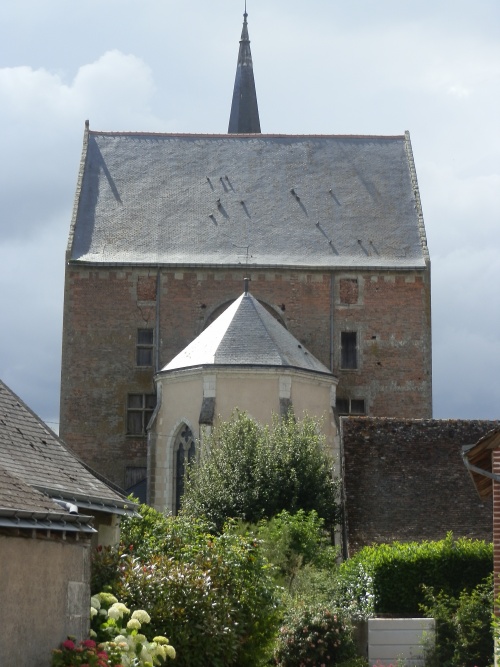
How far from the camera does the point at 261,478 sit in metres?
29.0

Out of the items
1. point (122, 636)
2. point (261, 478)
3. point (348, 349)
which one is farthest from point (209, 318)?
point (122, 636)

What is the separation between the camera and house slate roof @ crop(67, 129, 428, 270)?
40.8 metres

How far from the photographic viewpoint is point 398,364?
40.0 meters

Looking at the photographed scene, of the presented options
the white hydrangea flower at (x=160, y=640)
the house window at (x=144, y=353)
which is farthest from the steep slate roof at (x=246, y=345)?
the white hydrangea flower at (x=160, y=640)

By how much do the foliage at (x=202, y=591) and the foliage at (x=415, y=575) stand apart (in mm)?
4501

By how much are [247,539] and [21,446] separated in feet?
13.6

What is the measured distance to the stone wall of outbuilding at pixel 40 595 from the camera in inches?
435

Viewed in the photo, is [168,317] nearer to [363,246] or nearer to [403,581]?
[363,246]

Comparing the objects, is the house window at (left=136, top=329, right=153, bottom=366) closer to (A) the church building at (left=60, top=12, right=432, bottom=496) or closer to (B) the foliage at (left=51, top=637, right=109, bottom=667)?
(A) the church building at (left=60, top=12, right=432, bottom=496)

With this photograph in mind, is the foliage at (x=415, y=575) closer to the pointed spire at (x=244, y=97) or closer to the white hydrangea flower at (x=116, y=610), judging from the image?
the white hydrangea flower at (x=116, y=610)

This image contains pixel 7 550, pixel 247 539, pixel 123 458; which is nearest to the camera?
pixel 7 550

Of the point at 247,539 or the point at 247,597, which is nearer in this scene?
the point at 247,597

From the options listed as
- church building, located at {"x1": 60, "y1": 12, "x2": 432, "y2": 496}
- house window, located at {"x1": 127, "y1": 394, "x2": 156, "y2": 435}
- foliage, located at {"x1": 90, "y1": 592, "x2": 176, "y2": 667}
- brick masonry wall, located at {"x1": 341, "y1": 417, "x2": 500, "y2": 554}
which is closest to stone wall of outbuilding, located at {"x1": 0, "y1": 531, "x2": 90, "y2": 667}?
foliage, located at {"x1": 90, "y1": 592, "x2": 176, "y2": 667}

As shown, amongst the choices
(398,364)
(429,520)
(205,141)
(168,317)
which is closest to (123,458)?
(168,317)
